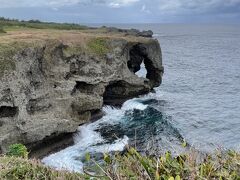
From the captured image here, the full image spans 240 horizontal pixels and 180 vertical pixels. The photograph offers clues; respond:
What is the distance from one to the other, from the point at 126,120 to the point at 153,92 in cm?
1509

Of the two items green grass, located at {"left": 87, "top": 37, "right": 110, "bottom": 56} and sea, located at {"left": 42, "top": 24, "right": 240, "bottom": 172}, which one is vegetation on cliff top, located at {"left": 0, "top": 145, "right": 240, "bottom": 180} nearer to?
sea, located at {"left": 42, "top": 24, "right": 240, "bottom": 172}

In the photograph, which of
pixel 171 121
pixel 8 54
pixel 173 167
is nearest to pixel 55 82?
pixel 8 54

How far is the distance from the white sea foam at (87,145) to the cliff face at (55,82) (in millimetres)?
1196

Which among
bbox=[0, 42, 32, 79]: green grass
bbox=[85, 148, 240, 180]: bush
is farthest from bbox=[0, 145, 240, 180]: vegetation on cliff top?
bbox=[0, 42, 32, 79]: green grass

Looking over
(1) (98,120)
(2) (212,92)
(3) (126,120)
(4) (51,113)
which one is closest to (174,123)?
(3) (126,120)

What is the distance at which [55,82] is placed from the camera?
121ft

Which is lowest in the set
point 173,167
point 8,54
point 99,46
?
point 99,46

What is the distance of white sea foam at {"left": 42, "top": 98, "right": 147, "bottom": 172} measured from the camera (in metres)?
30.0

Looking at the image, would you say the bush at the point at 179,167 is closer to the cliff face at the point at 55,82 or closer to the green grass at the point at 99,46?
the cliff face at the point at 55,82

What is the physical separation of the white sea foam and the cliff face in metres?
1.20

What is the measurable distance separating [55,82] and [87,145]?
20.6 feet

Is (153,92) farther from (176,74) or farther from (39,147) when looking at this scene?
(39,147)

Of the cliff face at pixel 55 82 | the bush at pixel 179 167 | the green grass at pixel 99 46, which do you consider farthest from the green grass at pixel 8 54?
the bush at pixel 179 167

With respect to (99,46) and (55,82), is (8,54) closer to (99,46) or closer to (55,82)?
(55,82)
